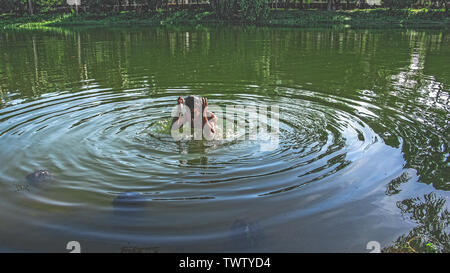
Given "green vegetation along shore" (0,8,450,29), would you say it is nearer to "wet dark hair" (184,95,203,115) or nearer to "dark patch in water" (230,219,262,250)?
"wet dark hair" (184,95,203,115)

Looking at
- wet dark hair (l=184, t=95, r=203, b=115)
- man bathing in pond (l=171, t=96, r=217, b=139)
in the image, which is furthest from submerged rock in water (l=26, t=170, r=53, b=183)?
wet dark hair (l=184, t=95, r=203, b=115)

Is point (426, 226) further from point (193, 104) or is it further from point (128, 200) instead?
point (193, 104)

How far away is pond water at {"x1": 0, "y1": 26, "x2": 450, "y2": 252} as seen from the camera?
201 inches

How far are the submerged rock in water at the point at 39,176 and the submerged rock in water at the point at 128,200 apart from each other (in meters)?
1.68

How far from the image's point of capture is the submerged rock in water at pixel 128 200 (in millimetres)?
5785

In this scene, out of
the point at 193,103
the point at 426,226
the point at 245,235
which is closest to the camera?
the point at 245,235

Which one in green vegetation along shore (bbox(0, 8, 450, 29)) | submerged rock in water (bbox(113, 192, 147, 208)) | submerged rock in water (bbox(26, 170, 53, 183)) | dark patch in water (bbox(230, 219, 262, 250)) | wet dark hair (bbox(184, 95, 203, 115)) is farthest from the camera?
green vegetation along shore (bbox(0, 8, 450, 29))

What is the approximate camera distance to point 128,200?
5.84m

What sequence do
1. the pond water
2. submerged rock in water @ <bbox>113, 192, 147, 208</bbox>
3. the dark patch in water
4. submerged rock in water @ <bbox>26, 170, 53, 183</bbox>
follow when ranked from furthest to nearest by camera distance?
1. submerged rock in water @ <bbox>26, 170, 53, 183</bbox>
2. submerged rock in water @ <bbox>113, 192, 147, 208</bbox>
3. the pond water
4. the dark patch in water

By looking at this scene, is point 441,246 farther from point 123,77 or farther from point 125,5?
point 125,5

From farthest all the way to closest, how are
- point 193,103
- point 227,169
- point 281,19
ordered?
point 281,19 < point 193,103 < point 227,169

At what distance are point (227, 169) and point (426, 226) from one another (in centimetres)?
351

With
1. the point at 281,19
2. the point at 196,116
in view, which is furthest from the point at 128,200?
the point at 281,19

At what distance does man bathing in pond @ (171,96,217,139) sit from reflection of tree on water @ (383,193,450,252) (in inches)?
179
